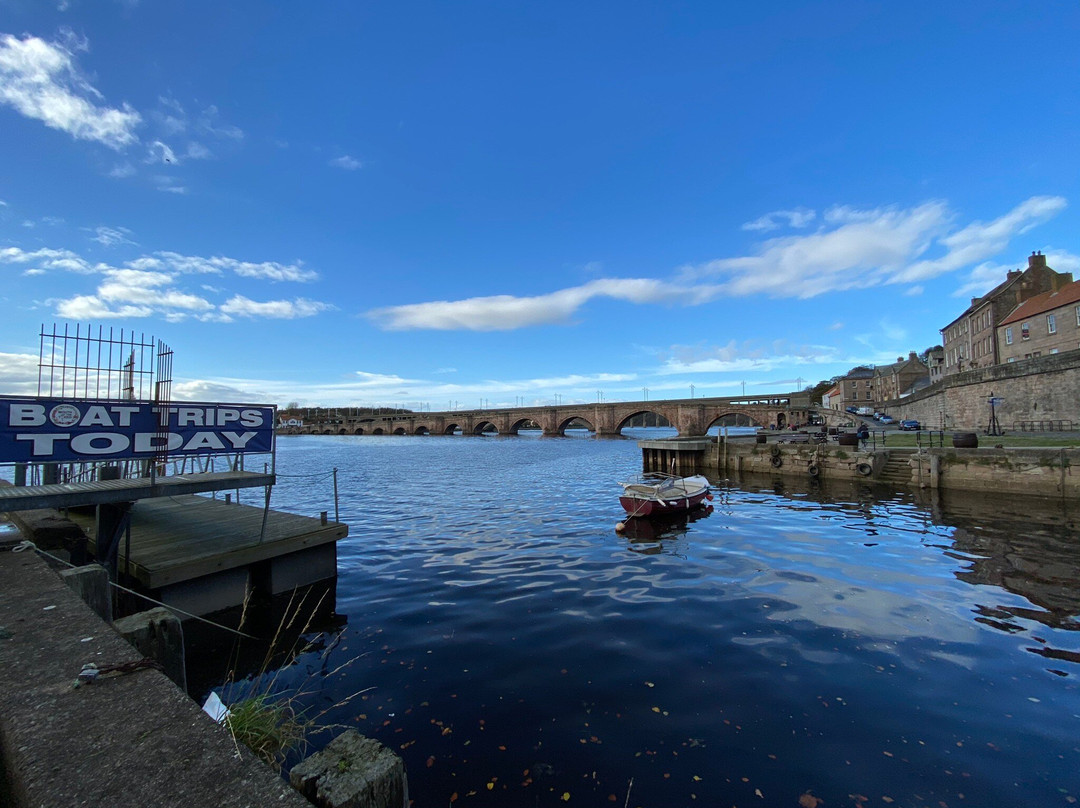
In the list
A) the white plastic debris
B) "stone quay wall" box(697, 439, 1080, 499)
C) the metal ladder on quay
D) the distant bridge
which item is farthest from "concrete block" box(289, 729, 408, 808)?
the distant bridge

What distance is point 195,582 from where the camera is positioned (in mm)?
9414

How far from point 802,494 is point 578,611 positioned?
21.0 meters

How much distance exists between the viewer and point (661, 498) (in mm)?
19203

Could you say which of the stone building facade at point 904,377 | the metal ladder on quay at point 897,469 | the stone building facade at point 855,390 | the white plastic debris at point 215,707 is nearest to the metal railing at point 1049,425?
the metal ladder on quay at point 897,469

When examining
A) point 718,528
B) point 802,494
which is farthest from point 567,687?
point 802,494

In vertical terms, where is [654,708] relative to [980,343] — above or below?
below

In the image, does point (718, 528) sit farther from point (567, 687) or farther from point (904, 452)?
point (904, 452)

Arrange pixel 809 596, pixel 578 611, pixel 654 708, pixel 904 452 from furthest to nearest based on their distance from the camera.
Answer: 1. pixel 904 452
2. pixel 809 596
3. pixel 578 611
4. pixel 654 708

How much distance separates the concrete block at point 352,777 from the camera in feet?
8.89

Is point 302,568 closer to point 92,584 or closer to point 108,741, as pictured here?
point 92,584

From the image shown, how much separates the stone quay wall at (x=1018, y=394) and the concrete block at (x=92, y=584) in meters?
52.0

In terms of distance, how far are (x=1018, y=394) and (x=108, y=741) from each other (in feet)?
182

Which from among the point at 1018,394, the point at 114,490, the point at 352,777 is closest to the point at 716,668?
the point at 352,777

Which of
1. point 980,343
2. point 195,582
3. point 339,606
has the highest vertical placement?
point 980,343
